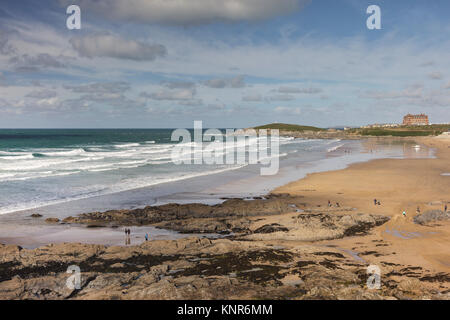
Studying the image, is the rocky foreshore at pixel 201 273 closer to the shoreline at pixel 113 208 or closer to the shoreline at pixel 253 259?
the shoreline at pixel 253 259

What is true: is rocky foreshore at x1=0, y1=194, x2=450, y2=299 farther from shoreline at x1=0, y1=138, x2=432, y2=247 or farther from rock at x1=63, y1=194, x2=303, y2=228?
shoreline at x1=0, y1=138, x2=432, y2=247

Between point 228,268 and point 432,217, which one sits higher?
point 432,217

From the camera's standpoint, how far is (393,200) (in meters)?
29.5

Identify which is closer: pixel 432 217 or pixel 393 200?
pixel 432 217

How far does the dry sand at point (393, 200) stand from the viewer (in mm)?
17359

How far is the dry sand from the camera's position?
17359 millimetres

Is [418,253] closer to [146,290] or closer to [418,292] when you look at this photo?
[418,292]

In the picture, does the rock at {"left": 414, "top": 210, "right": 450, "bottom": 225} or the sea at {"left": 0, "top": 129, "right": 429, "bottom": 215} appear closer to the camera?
the rock at {"left": 414, "top": 210, "right": 450, "bottom": 225}

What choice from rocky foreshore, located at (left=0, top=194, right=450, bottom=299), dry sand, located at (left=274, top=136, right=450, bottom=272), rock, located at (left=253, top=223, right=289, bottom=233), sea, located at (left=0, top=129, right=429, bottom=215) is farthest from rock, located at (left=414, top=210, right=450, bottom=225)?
sea, located at (left=0, top=129, right=429, bottom=215)

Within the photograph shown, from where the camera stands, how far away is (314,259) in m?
16.4

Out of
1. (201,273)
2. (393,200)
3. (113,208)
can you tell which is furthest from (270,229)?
(393,200)

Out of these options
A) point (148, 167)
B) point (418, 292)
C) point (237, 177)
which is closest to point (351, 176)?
point (237, 177)

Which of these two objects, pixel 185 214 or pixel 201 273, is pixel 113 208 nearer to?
pixel 185 214

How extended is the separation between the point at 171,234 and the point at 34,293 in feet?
29.6
